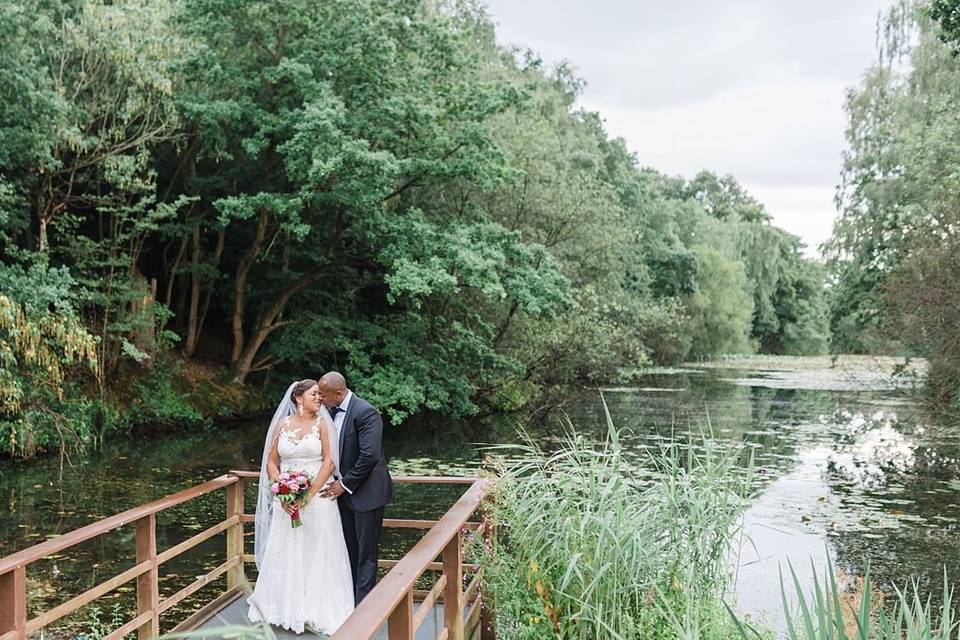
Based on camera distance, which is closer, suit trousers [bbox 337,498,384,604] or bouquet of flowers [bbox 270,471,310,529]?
bouquet of flowers [bbox 270,471,310,529]

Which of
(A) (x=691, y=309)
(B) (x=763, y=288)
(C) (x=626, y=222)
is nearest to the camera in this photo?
(C) (x=626, y=222)

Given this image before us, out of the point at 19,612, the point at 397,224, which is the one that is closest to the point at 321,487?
the point at 19,612

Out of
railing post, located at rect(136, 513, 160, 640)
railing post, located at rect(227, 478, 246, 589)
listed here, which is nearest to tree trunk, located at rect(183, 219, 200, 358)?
railing post, located at rect(227, 478, 246, 589)

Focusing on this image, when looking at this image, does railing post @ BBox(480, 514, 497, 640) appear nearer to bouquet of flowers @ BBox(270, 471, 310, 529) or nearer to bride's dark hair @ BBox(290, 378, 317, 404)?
bouquet of flowers @ BBox(270, 471, 310, 529)

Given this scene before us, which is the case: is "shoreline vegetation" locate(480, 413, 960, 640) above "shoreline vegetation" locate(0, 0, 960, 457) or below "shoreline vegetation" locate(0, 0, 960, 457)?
below

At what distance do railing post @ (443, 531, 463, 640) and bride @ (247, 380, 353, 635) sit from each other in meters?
1.56

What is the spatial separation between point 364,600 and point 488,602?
2.33m

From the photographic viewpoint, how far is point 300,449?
5547 millimetres

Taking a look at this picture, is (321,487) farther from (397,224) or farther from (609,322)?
(609,322)

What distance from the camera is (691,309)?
4866 cm

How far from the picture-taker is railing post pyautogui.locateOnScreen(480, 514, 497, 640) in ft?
15.9

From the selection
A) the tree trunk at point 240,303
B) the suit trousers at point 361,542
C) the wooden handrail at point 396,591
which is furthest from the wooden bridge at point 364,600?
the tree trunk at point 240,303

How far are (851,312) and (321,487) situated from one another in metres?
23.9

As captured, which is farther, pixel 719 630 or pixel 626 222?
pixel 626 222
